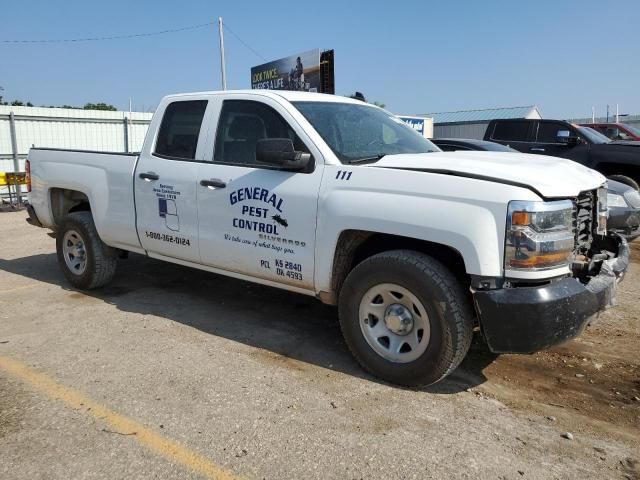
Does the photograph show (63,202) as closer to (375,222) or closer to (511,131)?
(375,222)

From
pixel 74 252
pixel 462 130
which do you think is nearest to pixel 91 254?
pixel 74 252

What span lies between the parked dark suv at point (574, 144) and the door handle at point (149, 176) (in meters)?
7.49

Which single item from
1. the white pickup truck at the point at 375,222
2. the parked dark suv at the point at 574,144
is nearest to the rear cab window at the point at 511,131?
the parked dark suv at the point at 574,144

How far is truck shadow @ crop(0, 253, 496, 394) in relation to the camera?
13.7 ft

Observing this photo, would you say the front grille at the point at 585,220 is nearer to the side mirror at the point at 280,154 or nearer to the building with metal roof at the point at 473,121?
the side mirror at the point at 280,154

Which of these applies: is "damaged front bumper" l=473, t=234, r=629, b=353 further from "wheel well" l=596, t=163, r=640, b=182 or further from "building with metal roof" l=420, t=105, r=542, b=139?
"building with metal roof" l=420, t=105, r=542, b=139

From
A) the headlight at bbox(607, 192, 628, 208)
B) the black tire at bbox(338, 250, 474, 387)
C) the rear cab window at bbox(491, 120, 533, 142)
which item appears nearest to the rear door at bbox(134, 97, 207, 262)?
the black tire at bbox(338, 250, 474, 387)

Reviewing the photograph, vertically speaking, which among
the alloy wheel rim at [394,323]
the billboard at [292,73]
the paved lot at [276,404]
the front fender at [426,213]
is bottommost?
the paved lot at [276,404]

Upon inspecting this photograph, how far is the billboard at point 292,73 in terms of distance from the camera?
20969mm

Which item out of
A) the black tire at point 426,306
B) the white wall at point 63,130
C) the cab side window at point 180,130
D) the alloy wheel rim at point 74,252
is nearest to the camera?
the black tire at point 426,306

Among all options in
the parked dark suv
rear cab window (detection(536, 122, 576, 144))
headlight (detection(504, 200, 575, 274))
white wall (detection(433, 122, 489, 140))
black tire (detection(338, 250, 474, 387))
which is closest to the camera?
headlight (detection(504, 200, 575, 274))

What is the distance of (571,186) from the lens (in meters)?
3.43

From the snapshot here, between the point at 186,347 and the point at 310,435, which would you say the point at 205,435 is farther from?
the point at 186,347

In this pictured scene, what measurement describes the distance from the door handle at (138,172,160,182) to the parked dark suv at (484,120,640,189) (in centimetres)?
749
